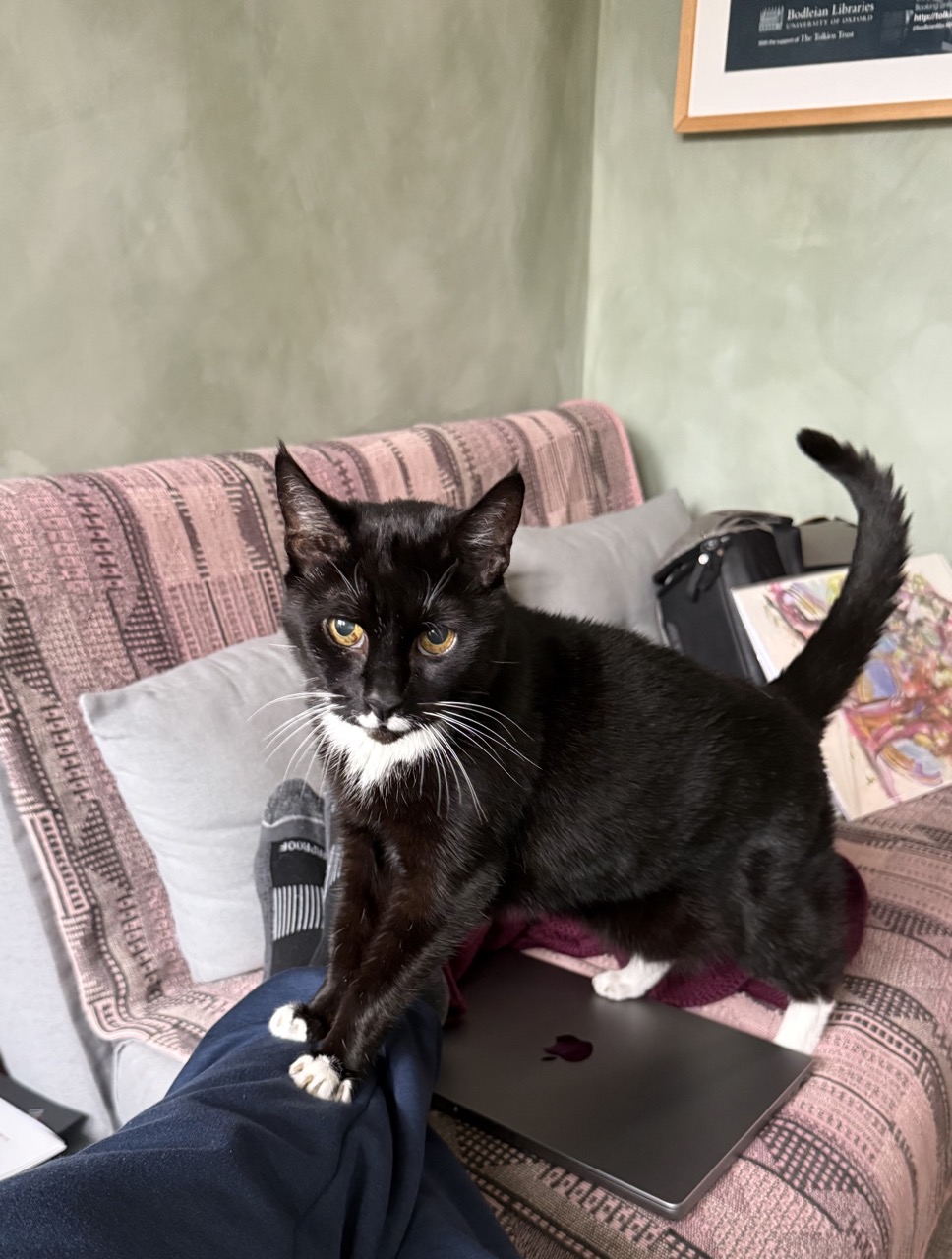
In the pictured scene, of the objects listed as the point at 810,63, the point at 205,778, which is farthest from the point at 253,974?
the point at 810,63

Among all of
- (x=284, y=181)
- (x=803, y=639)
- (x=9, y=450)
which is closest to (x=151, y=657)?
(x=9, y=450)

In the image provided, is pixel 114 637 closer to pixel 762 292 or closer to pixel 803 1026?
pixel 803 1026

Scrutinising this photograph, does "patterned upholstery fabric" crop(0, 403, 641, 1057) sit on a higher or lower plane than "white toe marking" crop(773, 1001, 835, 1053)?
higher

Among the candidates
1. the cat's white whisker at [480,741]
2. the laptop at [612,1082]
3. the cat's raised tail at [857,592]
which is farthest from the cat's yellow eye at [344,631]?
the cat's raised tail at [857,592]

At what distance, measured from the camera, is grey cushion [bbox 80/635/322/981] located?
3.70ft

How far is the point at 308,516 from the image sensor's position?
0.95 m

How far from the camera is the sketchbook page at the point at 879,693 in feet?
5.66

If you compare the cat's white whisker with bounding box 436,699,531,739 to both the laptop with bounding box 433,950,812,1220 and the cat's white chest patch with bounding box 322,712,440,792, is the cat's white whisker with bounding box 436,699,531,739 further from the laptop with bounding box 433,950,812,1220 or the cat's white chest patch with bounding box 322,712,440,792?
the laptop with bounding box 433,950,812,1220

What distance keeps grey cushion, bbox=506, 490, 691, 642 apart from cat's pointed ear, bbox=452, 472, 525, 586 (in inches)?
26.8

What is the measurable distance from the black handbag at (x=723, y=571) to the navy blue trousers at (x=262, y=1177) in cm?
105

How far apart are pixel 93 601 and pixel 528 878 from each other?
62 centimetres

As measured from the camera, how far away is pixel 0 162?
1248mm

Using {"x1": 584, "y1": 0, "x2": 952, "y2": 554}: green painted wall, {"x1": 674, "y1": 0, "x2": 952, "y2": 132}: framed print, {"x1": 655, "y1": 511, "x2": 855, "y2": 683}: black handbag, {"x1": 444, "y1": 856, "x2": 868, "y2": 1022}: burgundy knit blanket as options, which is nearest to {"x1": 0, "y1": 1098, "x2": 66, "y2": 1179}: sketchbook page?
{"x1": 444, "y1": 856, "x2": 868, "y2": 1022}: burgundy knit blanket

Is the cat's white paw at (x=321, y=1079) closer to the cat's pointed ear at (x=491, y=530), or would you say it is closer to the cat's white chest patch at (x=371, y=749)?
the cat's white chest patch at (x=371, y=749)
